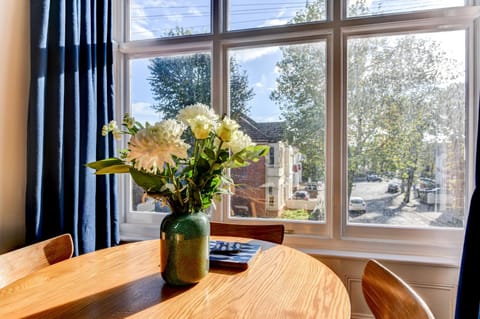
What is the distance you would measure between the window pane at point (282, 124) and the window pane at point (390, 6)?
28cm

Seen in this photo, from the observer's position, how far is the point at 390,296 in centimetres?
82

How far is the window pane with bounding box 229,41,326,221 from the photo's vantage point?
2.01m

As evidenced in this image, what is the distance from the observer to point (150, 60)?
2.35 metres

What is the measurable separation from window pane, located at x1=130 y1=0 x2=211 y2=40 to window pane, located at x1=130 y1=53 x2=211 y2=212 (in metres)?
0.19

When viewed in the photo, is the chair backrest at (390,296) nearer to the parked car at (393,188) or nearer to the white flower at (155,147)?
the white flower at (155,147)

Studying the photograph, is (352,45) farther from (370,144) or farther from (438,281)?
(438,281)

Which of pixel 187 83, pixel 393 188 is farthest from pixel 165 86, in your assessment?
pixel 393 188

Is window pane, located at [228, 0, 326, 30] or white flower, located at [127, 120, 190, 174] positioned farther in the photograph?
window pane, located at [228, 0, 326, 30]

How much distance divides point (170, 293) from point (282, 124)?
1.40m

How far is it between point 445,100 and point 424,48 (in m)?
0.33

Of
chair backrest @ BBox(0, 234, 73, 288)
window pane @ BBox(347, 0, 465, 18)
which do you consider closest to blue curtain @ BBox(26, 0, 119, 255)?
chair backrest @ BBox(0, 234, 73, 288)

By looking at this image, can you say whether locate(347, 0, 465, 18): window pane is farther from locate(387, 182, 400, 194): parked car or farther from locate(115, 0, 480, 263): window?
locate(387, 182, 400, 194): parked car

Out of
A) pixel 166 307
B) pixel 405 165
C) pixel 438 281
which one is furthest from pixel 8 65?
pixel 438 281

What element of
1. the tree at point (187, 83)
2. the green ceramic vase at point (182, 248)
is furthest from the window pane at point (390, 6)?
the green ceramic vase at point (182, 248)
